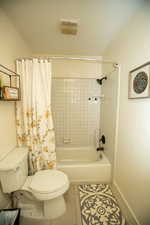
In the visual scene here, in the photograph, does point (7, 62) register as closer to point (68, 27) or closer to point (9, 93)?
point (9, 93)

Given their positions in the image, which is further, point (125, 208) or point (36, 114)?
point (36, 114)

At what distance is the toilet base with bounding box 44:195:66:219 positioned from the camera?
1340mm

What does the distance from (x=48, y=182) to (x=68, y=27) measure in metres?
1.92

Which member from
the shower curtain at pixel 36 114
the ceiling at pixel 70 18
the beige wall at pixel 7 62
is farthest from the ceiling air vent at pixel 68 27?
the beige wall at pixel 7 62

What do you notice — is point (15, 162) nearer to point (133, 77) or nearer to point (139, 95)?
point (139, 95)

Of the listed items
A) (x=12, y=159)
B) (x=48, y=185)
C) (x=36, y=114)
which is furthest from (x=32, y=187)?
(x=36, y=114)

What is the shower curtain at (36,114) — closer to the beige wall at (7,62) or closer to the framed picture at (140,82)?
the beige wall at (7,62)

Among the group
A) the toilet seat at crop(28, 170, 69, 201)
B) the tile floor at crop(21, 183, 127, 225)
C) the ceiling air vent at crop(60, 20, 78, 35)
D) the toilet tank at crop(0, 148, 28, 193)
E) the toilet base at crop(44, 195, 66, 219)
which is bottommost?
the tile floor at crop(21, 183, 127, 225)

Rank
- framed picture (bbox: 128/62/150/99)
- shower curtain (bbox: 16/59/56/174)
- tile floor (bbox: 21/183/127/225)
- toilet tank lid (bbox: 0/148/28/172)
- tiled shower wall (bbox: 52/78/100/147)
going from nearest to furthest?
1. framed picture (bbox: 128/62/150/99)
2. toilet tank lid (bbox: 0/148/28/172)
3. tile floor (bbox: 21/183/127/225)
4. shower curtain (bbox: 16/59/56/174)
5. tiled shower wall (bbox: 52/78/100/147)

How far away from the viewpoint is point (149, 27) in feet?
3.33

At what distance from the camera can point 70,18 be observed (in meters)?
1.30

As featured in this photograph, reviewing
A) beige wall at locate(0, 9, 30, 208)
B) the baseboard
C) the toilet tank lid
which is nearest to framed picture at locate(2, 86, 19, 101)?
beige wall at locate(0, 9, 30, 208)

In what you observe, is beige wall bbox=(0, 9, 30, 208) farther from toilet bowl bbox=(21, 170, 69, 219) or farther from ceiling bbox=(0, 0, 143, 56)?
toilet bowl bbox=(21, 170, 69, 219)

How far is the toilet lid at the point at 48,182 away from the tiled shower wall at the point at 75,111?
3.72 feet
